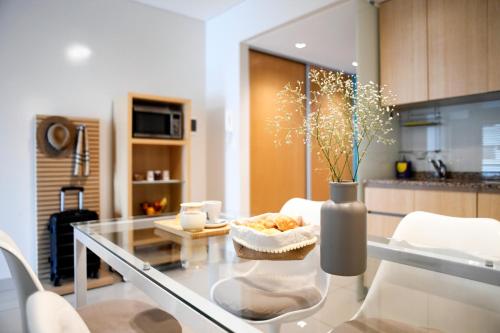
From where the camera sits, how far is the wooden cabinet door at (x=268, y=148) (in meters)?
4.21

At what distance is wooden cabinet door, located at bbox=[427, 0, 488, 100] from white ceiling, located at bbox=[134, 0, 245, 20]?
6.79 ft

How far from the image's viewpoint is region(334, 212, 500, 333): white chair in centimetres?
112

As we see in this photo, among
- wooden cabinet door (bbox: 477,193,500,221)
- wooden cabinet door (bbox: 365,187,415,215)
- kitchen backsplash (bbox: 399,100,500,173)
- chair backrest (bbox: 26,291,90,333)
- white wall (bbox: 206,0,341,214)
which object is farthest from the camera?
white wall (bbox: 206,0,341,214)

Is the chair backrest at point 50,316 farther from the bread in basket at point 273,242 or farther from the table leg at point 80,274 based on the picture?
the table leg at point 80,274

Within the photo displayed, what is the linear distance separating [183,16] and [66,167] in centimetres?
224

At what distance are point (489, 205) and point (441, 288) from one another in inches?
58.0

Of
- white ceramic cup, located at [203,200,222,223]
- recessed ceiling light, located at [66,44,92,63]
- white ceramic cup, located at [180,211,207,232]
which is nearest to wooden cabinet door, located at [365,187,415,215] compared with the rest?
white ceramic cup, located at [203,200,222,223]

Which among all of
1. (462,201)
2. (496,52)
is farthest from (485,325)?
(496,52)

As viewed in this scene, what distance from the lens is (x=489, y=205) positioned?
2314 mm

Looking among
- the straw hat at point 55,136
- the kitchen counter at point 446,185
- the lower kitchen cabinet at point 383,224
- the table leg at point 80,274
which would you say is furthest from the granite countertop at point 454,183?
the straw hat at point 55,136

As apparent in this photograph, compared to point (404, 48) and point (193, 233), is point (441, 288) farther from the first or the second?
point (404, 48)

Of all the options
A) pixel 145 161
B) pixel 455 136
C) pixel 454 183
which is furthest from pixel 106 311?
pixel 455 136

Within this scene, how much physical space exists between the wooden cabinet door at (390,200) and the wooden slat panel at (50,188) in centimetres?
261

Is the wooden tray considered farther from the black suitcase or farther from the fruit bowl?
the fruit bowl
